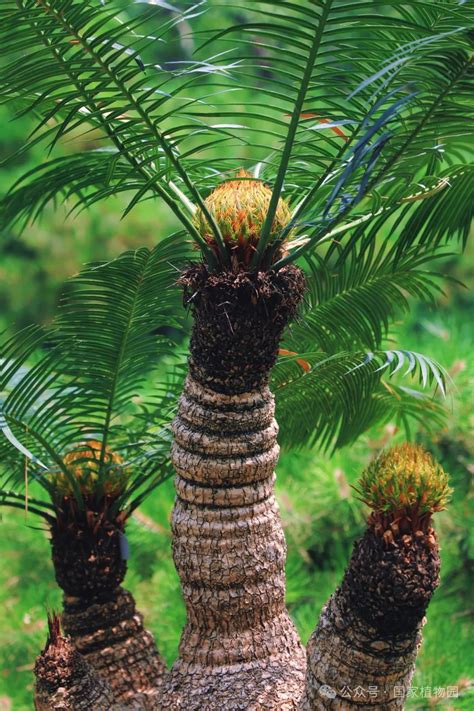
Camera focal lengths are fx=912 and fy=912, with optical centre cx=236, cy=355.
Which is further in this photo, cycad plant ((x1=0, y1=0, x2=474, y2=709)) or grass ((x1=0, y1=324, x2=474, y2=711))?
grass ((x1=0, y1=324, x2=474, y2=711))

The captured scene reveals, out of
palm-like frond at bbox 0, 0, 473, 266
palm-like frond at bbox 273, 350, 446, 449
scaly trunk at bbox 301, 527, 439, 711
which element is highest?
palm-like frond at bbox 0, 0, 473, 266

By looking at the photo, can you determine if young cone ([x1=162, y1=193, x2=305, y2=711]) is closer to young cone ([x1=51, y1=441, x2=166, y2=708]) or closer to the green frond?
young cone ([x1=51, y1=441, x2=166, y2=708])

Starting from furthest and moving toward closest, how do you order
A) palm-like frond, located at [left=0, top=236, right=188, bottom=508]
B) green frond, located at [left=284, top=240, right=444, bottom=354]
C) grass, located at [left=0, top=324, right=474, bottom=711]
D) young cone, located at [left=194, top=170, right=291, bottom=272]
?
1. grass, located at [left=0, top=324, right=474, bottom=711]
2. green frond, located at [left=284, top=240, right=444, bottom=354]
3. palm-like frond, located at [left=0, top=236, right=188, bottom=508]
4. young cone, located at [left=194, top=170, right=291, bottom=272]

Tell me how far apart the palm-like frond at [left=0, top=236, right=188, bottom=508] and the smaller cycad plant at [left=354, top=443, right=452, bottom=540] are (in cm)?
46

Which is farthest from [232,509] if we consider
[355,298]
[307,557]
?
[307,557]

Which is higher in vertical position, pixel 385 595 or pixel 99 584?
pixel 99 584

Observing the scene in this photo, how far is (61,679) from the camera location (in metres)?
1.30

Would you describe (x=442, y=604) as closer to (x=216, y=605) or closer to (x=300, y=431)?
(x=300, y=431)

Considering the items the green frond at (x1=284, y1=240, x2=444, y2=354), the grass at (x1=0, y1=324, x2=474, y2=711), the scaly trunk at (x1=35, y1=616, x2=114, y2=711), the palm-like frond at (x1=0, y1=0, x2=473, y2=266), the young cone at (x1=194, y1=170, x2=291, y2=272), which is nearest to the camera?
the palm-like frond at (x1=0, y1=0, x2=473, y2=266)

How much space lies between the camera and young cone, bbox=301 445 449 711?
41.1 inches

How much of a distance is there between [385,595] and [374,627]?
57 millimetres

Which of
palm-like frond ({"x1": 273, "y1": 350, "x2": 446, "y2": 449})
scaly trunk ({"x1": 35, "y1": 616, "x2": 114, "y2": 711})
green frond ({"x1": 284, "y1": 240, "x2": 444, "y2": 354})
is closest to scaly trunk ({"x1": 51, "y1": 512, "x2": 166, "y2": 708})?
scaly trunk ({"x1": 35, "y1": 616, "x2": 114, "y2": 711})

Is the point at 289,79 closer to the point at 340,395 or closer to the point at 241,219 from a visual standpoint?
the point at 241,219

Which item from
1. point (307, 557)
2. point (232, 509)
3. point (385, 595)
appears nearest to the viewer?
point (385, 595)
